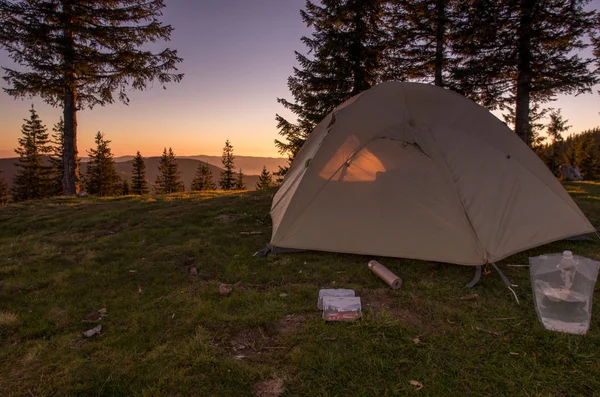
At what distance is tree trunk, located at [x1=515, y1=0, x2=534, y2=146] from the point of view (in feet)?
30.3

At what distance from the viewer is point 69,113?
469 inches

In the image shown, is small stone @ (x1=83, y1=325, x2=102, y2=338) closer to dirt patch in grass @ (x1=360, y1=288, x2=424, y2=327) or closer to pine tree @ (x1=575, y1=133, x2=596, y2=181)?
dirt patch in grass @ (x1=360, y1=288, x2=424, y2=327)

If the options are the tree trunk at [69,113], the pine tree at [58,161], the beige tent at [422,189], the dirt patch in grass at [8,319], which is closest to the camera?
the dirt patch in grass at [8,319]

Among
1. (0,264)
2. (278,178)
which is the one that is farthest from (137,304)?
(278,178)

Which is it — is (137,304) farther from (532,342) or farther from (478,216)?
(478,216)

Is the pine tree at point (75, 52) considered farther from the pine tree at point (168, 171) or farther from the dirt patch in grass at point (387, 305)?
the pine tree at point (168, 171)

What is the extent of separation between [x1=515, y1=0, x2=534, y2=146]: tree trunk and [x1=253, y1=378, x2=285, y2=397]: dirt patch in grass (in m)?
11.5

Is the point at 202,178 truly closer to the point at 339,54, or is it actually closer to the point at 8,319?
the point at 339,54

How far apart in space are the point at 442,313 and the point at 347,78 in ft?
36.5

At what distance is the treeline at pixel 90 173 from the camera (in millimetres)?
34750

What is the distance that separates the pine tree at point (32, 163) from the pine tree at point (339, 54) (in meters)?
37.3

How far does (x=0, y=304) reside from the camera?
362 centimetres

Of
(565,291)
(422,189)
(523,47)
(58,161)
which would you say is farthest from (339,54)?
(58,161)

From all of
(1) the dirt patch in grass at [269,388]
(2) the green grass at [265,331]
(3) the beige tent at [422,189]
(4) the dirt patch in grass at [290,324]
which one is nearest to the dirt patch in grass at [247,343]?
(2) the green grass at [265,331]
